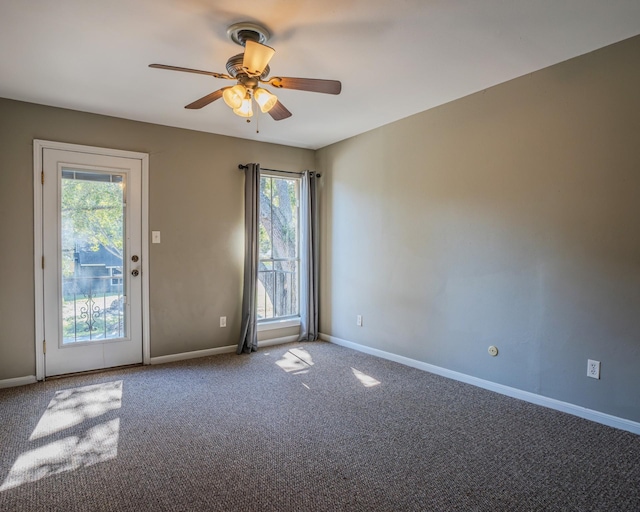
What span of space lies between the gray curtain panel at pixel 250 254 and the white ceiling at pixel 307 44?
A: 1044 millimetres

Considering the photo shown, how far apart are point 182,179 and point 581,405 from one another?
13.1 feet

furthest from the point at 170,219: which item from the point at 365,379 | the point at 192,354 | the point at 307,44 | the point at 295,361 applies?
the point at 365,379

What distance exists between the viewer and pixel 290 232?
496 cm

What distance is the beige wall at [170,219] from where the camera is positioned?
10.9ft

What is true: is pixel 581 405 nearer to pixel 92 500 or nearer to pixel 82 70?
pixel 92 500

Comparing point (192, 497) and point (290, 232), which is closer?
point (192, 497)

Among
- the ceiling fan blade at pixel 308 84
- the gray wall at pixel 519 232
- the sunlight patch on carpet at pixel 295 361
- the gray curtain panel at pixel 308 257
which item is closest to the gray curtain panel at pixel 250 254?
the sunlight patch on carpet at pixel 295 361

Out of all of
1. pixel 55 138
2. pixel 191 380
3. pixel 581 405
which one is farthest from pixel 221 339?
pixel 581 405

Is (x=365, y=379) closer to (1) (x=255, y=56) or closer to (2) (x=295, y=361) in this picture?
(2) (x=295, y=361)

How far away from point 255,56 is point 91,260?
263 centimetres

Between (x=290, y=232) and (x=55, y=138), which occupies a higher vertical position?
(x=55, y=138)

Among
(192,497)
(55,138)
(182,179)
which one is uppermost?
(55,138)

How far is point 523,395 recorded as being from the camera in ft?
9.78

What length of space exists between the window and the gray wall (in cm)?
99
